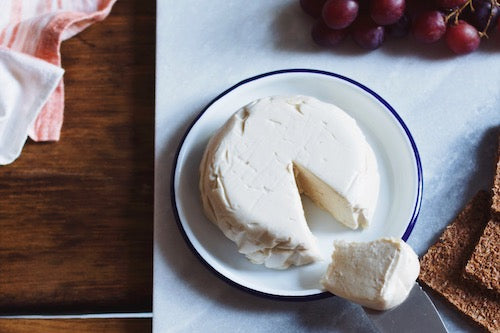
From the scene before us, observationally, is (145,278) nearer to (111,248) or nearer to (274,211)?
(111,248)

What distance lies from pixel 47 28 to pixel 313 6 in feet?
1.62

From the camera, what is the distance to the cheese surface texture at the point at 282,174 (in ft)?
3.64

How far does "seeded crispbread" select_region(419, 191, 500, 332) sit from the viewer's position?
1143mm

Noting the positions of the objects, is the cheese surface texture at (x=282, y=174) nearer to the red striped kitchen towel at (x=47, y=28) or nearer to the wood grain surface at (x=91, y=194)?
the wood grain surface at (x=91, y=194)

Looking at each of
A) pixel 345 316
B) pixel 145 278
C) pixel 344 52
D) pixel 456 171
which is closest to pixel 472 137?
pixel 456 171

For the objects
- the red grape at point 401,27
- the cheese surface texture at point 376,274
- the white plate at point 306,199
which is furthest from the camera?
the red grape at point 401,27

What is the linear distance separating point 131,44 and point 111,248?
1.30ft

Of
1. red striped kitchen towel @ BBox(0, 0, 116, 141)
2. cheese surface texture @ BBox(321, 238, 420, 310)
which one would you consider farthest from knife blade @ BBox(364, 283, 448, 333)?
red striped kitchen towel @ BBox(0, 0, 116, 141)

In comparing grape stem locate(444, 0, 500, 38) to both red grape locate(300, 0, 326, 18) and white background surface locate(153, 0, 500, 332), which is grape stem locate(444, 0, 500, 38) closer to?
white background surface locate(153, 0, 500, 332)

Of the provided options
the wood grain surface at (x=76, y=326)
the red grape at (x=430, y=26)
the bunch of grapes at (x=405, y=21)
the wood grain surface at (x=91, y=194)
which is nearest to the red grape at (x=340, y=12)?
the bunch of grapes at (x=405, y=21)

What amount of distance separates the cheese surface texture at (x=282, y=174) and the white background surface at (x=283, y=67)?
102 millimetres

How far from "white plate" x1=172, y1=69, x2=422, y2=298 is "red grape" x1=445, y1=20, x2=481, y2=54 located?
18 cm

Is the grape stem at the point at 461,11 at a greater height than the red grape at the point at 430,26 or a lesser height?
greater

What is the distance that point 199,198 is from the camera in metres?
1.22
